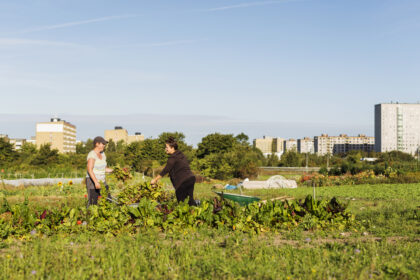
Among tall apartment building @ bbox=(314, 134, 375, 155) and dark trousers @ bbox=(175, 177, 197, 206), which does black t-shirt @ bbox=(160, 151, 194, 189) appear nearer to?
dark trousers @ bbox=(175, 177, 197, 206)

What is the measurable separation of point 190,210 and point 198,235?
66 centimetres

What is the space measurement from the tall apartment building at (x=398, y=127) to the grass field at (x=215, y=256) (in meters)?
136

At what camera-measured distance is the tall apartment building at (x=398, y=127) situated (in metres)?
131

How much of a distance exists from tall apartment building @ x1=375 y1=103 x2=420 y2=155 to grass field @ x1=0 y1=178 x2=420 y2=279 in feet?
447

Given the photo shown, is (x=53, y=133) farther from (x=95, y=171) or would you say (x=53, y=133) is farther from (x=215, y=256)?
(x=215, y=256)

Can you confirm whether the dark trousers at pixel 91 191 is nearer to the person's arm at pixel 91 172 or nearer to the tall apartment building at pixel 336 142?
the person's arm at pixel 91 172

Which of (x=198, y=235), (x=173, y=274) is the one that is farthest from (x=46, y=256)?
(x=198, y=235)

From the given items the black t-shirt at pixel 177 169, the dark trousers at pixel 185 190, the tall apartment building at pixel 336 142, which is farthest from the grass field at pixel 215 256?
the tall apartment building at pixel 336 142

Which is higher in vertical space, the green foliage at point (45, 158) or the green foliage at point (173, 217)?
the green foliage at point (173, 217)

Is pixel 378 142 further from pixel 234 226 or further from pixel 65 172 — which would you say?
pixel 234 226

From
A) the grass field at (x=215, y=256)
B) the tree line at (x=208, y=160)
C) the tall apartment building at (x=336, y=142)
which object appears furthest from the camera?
the tall apartment building at (x=336, y=142)

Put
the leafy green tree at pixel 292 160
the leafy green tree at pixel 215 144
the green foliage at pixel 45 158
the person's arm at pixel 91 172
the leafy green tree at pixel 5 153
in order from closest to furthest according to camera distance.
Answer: the person's arm at pixel 91 172 < the green foliage at pixel 45 158 < the leafy green tree at pixel 5 153 < the leafy green tree at pixel 215 144 < the leafy green tree at pixel 292 160

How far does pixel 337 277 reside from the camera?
3977mm

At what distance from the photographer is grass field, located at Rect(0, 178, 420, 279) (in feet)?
13.2
